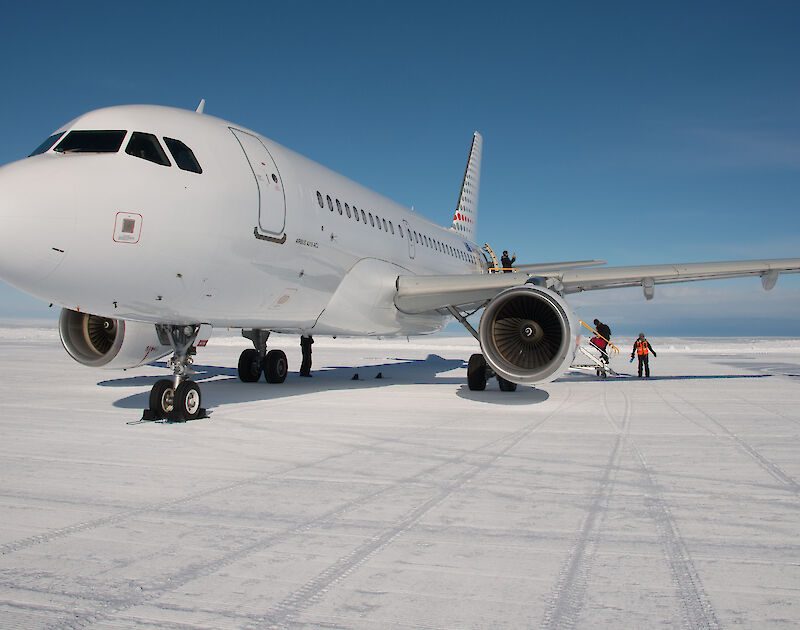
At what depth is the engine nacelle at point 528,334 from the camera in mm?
8843

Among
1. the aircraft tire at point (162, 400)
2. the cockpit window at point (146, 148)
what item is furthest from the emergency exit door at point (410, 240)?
the cockpit window at point (146, 148)

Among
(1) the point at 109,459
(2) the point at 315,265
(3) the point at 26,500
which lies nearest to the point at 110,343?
(2) the point at 315,265

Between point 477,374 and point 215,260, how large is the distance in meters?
5.60

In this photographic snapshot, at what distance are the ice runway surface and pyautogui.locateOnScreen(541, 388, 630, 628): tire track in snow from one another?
0.01m

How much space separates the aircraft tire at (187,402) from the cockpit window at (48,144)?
117 inches

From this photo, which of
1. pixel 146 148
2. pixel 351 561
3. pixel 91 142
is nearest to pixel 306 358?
pixel 146 148

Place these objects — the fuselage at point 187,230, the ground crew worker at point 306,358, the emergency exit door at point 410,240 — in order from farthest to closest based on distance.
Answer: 1. the ground crew worker at point 306,358
2. the emergency exit door at point 410,240
3. the fuselage at point 187,230

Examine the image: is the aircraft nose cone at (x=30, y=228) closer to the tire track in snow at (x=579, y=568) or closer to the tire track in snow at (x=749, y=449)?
the tire track in snow at (x=579, y=568)

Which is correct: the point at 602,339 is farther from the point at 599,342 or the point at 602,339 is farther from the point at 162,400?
the point at 162,400

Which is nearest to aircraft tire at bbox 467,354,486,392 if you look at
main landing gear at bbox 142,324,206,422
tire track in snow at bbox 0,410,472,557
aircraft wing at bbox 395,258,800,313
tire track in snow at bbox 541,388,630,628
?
aircraft wing at bbox 395,258,800,313

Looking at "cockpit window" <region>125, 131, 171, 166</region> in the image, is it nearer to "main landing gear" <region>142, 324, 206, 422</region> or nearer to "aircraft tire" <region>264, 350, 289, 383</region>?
"main landing gear" <region>142, 324, 206, 422</region>

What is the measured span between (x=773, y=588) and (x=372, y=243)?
9245 millimetres

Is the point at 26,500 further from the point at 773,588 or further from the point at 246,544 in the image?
the point at 773,588

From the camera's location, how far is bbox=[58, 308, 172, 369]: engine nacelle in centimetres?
941
